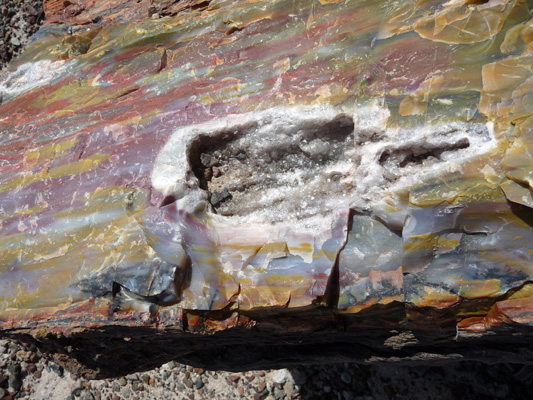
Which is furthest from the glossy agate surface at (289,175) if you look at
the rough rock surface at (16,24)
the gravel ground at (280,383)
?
the rough rock surface at (16,24)

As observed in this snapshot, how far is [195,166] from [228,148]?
0.45 ft

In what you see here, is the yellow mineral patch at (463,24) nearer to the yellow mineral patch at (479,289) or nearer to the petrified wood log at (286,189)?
the petrified wood log at (286,189)

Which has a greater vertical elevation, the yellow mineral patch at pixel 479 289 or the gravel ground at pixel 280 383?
the yellow mineral patch at pixel 479 289

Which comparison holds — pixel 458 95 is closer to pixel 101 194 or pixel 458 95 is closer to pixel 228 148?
pixel 228 148

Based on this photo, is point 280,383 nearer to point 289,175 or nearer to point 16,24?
point 289,175

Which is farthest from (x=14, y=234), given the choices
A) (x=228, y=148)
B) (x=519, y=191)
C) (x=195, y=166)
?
(x=519, y=191)

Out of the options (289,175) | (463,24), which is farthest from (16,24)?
(463,24)

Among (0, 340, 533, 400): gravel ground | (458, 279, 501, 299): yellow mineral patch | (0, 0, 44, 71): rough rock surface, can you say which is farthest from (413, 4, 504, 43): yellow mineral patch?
(0, 0, 44, 71): rough rock surface

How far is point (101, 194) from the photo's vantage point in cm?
183

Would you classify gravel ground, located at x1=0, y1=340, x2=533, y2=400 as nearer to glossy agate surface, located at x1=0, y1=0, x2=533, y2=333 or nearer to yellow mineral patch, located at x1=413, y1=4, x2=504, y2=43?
glossy agate surface, located at x1=0, y1=0, x2=533, y2=333

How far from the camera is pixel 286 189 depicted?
5.77ft

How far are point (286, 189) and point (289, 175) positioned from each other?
0.18ft

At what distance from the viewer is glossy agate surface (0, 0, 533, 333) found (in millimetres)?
1461

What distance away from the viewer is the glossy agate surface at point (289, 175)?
1461mm
